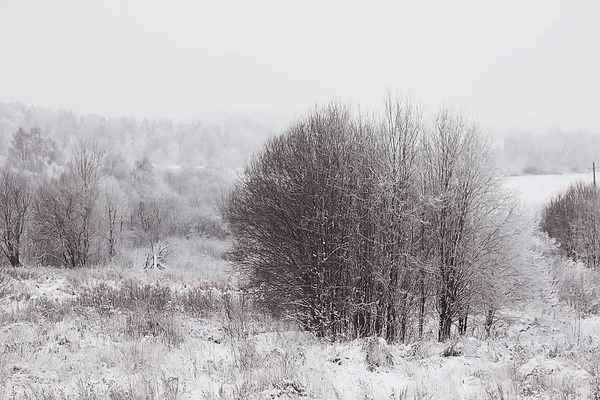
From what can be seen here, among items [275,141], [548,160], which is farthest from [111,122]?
[275,141]

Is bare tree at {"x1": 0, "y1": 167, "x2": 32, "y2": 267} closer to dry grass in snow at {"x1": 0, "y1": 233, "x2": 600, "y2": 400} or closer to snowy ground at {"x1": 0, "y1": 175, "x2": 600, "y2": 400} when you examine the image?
snowy ground at {"x1": 0, "y1": 175, "x2": 600, "y2": 400}

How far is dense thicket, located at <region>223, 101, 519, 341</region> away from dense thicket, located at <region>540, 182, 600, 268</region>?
19.7 metres

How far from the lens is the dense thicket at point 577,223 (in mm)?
31844

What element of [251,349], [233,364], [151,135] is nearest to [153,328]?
[251,349]

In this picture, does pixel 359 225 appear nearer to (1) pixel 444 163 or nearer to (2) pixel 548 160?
(1) pixel 444 163

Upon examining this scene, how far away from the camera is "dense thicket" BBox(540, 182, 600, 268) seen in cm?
3184

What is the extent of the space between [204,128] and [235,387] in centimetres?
13364

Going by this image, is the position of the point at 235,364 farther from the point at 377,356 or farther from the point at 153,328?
the point at 153,328

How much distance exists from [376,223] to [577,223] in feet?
95.9

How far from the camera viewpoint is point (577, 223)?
34000 millimetres

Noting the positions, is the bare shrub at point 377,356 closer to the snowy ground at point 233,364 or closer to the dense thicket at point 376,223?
the snowy ground at point 233,364

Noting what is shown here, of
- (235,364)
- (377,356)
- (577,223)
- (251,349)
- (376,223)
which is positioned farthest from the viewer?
(577,223)

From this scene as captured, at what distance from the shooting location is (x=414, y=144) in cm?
1306

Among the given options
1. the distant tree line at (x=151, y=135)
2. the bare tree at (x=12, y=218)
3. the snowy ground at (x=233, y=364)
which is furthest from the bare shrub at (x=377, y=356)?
the distant tree line at (x=151, y=135)
